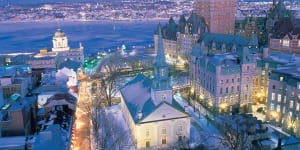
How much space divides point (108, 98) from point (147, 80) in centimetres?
1473

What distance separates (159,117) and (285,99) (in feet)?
69.9

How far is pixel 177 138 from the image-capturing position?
131 ft

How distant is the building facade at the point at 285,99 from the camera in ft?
132

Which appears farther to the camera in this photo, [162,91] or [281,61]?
[281,61]

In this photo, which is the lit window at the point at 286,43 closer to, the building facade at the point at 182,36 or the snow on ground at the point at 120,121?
the building facade at the point at 182,36

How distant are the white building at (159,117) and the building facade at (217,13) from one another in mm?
66036

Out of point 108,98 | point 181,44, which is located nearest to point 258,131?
point 108,98

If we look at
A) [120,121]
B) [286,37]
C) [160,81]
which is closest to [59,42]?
[120,121]

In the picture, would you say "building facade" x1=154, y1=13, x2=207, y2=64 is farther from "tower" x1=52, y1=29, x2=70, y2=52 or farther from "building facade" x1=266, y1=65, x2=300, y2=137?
"building facade" x1=266, y1=65, x2=300, y2=137

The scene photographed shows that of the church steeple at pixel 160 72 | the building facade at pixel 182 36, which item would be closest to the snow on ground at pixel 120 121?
the church steeple at pixel 160 72

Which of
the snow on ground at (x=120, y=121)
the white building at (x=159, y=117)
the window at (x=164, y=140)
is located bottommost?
the window at (x=164, y=140)

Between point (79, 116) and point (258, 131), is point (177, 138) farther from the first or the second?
point (79, 116)

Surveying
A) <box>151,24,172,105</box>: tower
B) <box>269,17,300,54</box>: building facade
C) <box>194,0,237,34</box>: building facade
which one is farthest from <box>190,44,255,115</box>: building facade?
<box>194,0,237,34</box>: building facade

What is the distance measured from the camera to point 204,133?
42.3m
